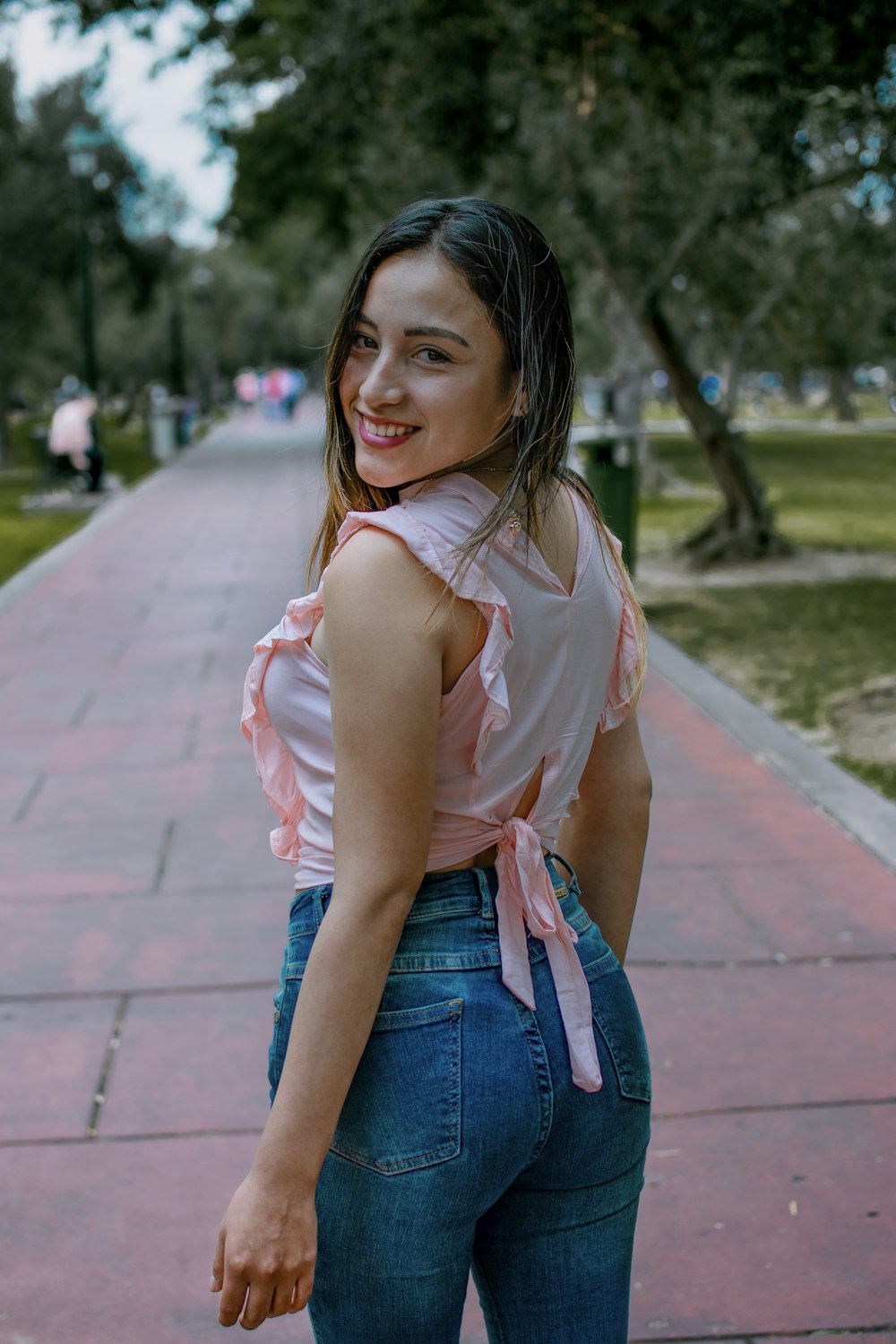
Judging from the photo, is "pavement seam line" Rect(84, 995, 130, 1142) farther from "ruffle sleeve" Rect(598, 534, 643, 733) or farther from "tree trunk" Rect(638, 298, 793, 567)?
"tree trunk" Rect(638, 298, 793, 567)

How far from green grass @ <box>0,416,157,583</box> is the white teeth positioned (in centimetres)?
1139

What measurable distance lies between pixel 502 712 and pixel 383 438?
320 millimetres

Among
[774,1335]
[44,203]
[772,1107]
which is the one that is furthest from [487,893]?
[44,203]

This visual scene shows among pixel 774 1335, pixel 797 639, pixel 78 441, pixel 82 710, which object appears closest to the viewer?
pixel 774 1335

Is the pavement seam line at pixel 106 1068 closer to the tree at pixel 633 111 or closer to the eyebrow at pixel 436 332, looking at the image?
the eyebrow at pixel 436 332

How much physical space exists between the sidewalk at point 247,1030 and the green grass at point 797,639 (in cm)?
59

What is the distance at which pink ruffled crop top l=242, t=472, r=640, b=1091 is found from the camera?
140 centimetres

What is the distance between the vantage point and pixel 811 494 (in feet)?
64.3

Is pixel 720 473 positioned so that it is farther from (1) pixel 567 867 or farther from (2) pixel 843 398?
(2) pixel 843 398

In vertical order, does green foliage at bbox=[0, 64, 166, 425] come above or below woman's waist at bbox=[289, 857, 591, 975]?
above

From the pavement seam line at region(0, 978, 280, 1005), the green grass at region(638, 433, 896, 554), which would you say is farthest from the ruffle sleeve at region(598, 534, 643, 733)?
the green grass at region(638, 433, 896, 554)

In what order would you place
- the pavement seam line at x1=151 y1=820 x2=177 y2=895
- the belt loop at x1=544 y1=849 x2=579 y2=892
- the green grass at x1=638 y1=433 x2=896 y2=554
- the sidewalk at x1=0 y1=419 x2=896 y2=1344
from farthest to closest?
the green grass at x1=638 y1=433 x2=896 y2=554
the pavement seam line at x1=151 y1=820 x2=177 y2=895
the sidewalk at x1=0 y1=419 x2=896 y2=1344
the belt loop at x1=544 y1=849 x2=579 y2=892

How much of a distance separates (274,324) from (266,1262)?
245 ft

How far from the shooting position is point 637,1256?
2.77 metres
